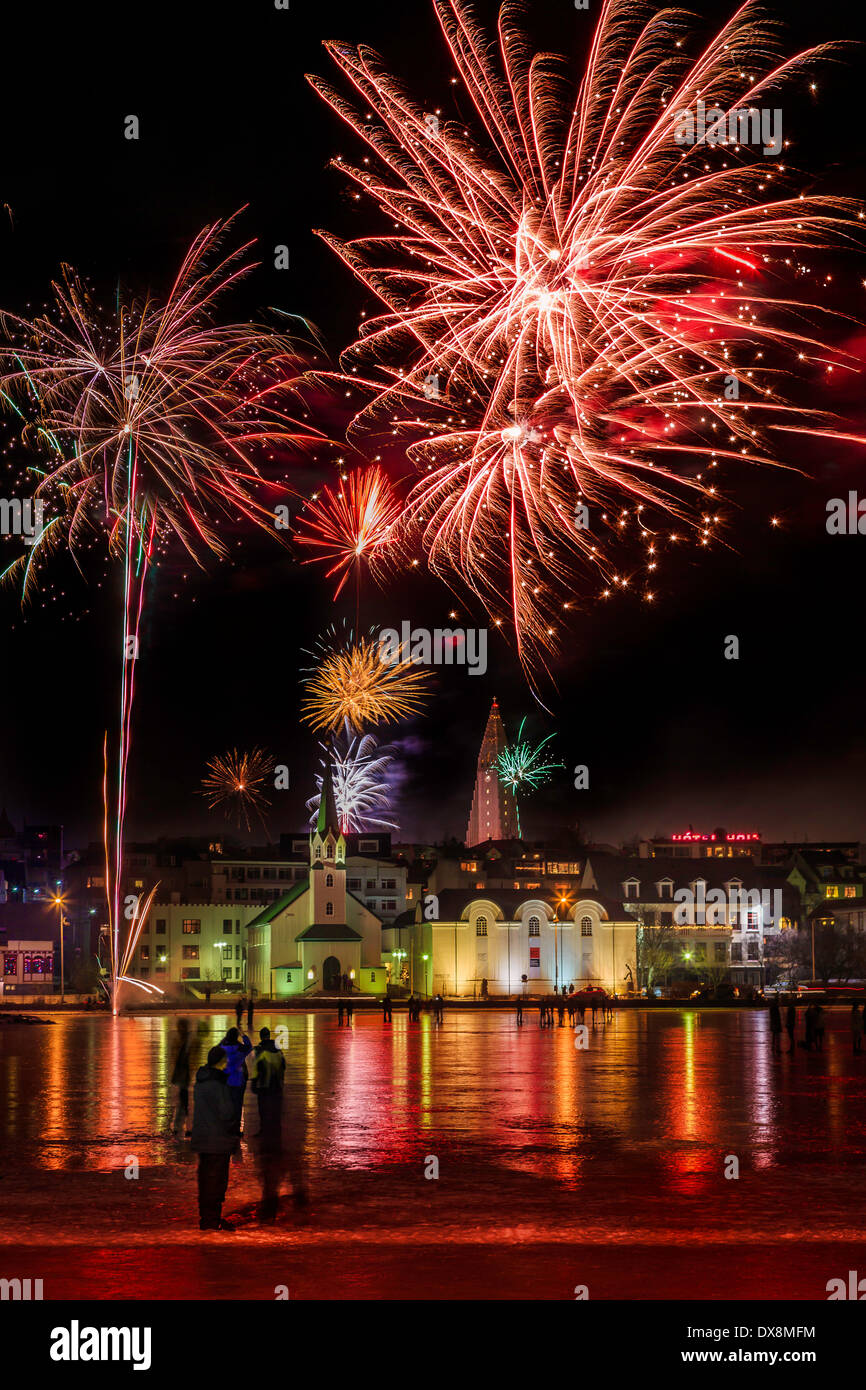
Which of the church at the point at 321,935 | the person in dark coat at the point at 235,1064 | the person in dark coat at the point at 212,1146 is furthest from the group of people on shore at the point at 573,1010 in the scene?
the person in dark coat at the point at 212,1146

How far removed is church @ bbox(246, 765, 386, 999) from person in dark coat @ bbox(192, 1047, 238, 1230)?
302ft

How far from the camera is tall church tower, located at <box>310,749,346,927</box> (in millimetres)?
108062

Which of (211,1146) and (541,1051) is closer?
(211,1146)

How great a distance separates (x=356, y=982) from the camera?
346 ft

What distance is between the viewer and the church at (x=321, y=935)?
4141 inches

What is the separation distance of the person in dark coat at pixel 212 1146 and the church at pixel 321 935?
9192cm

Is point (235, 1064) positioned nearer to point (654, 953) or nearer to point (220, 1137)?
point (220, 1137)

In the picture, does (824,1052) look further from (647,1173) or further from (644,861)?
(644,861)

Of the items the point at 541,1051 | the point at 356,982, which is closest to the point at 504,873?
the point at 356,982

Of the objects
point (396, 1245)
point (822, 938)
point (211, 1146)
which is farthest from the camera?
point (822, 938)

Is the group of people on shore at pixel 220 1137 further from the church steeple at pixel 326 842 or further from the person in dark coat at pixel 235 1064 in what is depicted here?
the church steeple at pixel 326 842

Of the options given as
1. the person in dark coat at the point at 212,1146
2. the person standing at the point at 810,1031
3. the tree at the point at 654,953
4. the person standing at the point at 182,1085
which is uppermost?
the person in dark coat at the point at 212,1146
